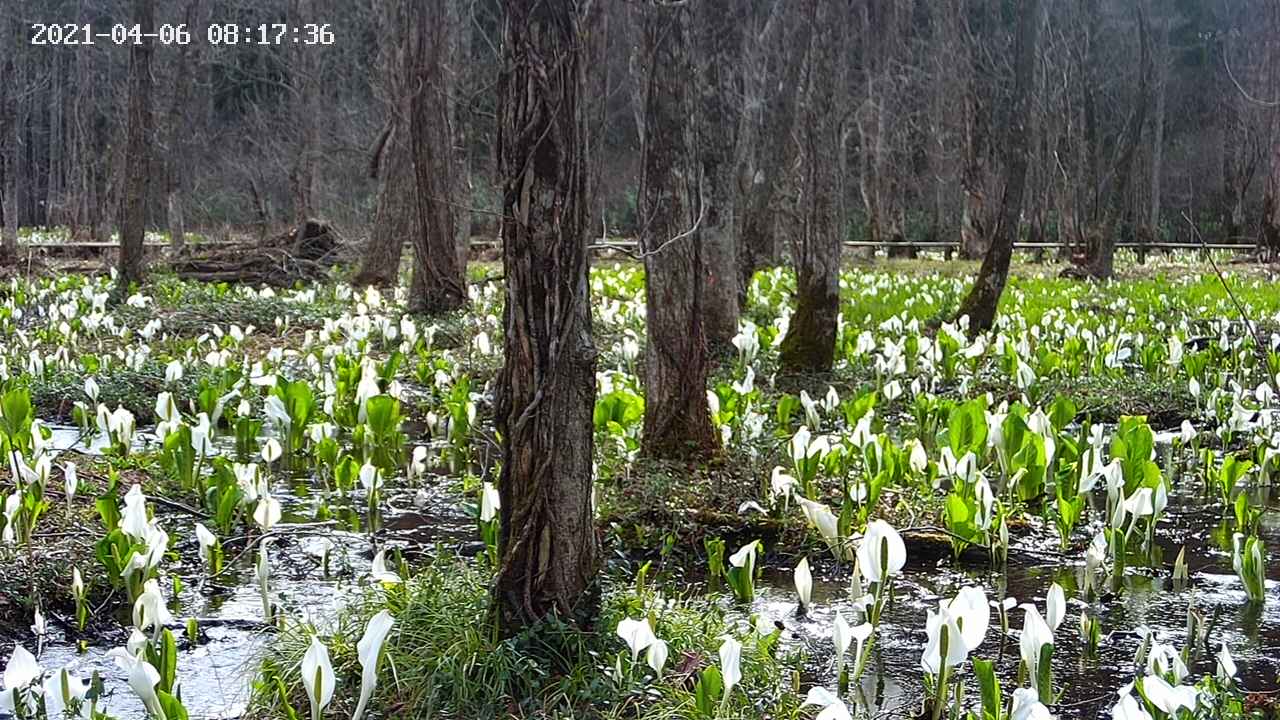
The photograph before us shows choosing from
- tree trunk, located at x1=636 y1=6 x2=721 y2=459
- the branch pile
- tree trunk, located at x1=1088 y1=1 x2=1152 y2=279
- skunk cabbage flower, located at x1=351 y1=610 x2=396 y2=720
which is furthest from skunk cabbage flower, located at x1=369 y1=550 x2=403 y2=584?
tree trunk, located at x1=1088 y1=1 x2=1152 y2=279

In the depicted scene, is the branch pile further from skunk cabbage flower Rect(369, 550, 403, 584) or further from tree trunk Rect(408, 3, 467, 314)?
skunk cabbage flower Rect(369, 550, 403, 584)

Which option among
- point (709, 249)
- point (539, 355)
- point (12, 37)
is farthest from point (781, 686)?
point (12, 37)

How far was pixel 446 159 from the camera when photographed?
1200 cm

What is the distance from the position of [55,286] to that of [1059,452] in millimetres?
10994

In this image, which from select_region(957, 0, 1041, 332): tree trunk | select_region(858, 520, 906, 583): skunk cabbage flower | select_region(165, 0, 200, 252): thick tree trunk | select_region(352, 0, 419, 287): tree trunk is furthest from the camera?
select_region(165, 0, 200, 252): thick tree trunk

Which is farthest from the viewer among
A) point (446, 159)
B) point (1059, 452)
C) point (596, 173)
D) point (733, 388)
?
point (446, 159)

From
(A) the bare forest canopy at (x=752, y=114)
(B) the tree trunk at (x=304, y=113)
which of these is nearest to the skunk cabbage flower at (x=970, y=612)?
(A) the bare forest canopy at (x=752, y=114)

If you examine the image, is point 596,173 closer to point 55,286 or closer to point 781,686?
point 781,686

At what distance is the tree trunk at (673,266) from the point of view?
5508mm

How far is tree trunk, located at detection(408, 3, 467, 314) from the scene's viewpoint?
11742 mm

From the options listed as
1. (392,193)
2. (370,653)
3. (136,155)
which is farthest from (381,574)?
(392,193)

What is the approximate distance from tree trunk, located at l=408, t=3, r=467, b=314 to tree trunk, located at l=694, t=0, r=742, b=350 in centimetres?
337

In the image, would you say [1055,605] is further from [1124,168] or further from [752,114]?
[752,114]

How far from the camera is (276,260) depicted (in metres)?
15.4
